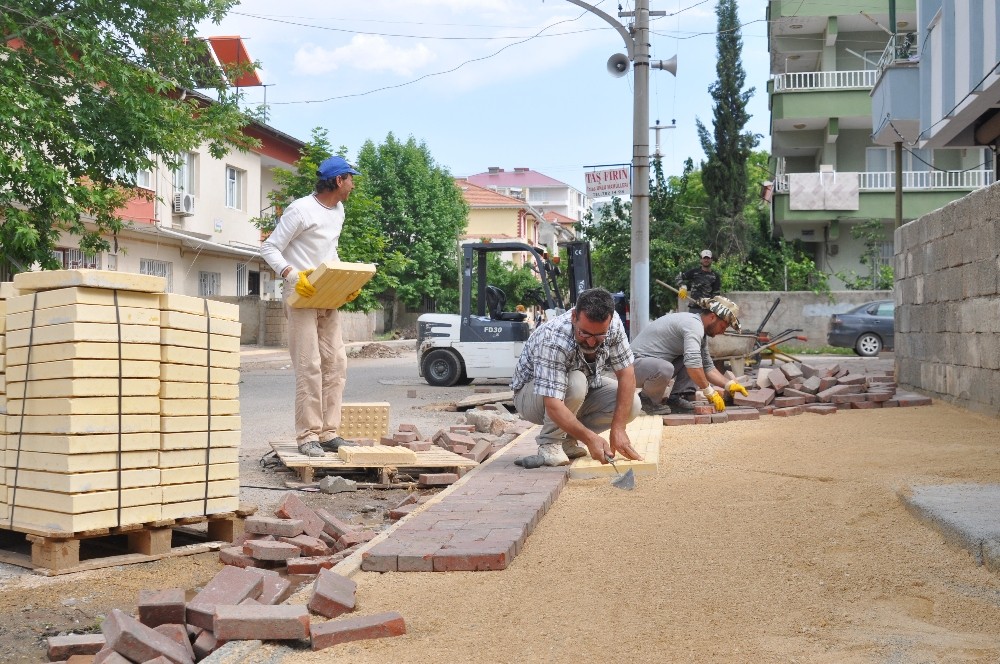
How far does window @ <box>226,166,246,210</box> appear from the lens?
2992cm

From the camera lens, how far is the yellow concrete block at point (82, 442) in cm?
435

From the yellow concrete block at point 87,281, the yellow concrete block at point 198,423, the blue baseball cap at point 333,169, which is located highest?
the blue baseball cap at point 333,169

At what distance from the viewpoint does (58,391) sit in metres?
4.40

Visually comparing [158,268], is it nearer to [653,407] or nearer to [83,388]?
[653,407]

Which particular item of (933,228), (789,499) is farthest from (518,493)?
(933,228)

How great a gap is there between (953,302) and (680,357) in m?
2.85

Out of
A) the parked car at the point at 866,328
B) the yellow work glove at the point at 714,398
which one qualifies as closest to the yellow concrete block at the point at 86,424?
the yellow work glove at the point at 714,398

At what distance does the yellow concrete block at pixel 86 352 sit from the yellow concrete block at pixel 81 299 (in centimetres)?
18

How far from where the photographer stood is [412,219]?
46219 mm

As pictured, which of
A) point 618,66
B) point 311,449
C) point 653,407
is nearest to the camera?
point 311,449

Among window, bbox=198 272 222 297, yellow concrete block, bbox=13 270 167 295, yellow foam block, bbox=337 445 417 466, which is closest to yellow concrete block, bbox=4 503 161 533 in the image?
yellow concrete block, bbox=13 270 167 295

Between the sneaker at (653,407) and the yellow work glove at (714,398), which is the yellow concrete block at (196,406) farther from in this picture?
the sneaker at (653,407)

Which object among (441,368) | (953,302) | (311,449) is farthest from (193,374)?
(441,368)

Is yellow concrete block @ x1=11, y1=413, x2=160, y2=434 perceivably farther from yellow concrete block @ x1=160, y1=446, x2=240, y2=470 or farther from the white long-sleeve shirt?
the white long-sleeve shirt
